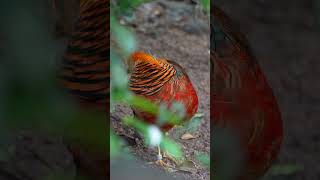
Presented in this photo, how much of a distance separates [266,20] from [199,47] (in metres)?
0.19

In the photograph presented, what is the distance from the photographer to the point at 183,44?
1180mm

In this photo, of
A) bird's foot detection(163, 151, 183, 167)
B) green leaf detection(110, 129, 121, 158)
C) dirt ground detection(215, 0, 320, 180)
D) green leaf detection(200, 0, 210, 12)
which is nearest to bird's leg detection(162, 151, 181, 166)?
bird's foot detection(163, 151, 183, 167)

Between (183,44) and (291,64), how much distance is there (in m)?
0.29

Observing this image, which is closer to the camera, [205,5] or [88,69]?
[88,69]

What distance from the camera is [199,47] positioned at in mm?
1189

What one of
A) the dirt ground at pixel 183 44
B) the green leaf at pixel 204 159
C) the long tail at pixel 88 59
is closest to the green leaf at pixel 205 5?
the dirt ground at pixel 183 44

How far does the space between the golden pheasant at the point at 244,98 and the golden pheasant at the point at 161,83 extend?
0.06 m

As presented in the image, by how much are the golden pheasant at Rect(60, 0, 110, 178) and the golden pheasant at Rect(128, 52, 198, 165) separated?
0.11 m

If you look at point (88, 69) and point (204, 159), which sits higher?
point (88, 69)

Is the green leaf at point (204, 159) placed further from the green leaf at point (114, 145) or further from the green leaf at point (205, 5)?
the green leaf at point (205, 5)

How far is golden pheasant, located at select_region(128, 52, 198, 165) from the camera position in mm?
1146

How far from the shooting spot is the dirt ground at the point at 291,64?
119 cm

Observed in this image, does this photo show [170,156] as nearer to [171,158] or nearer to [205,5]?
[171,158]

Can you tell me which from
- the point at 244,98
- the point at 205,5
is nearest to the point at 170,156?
the point at 244,98
